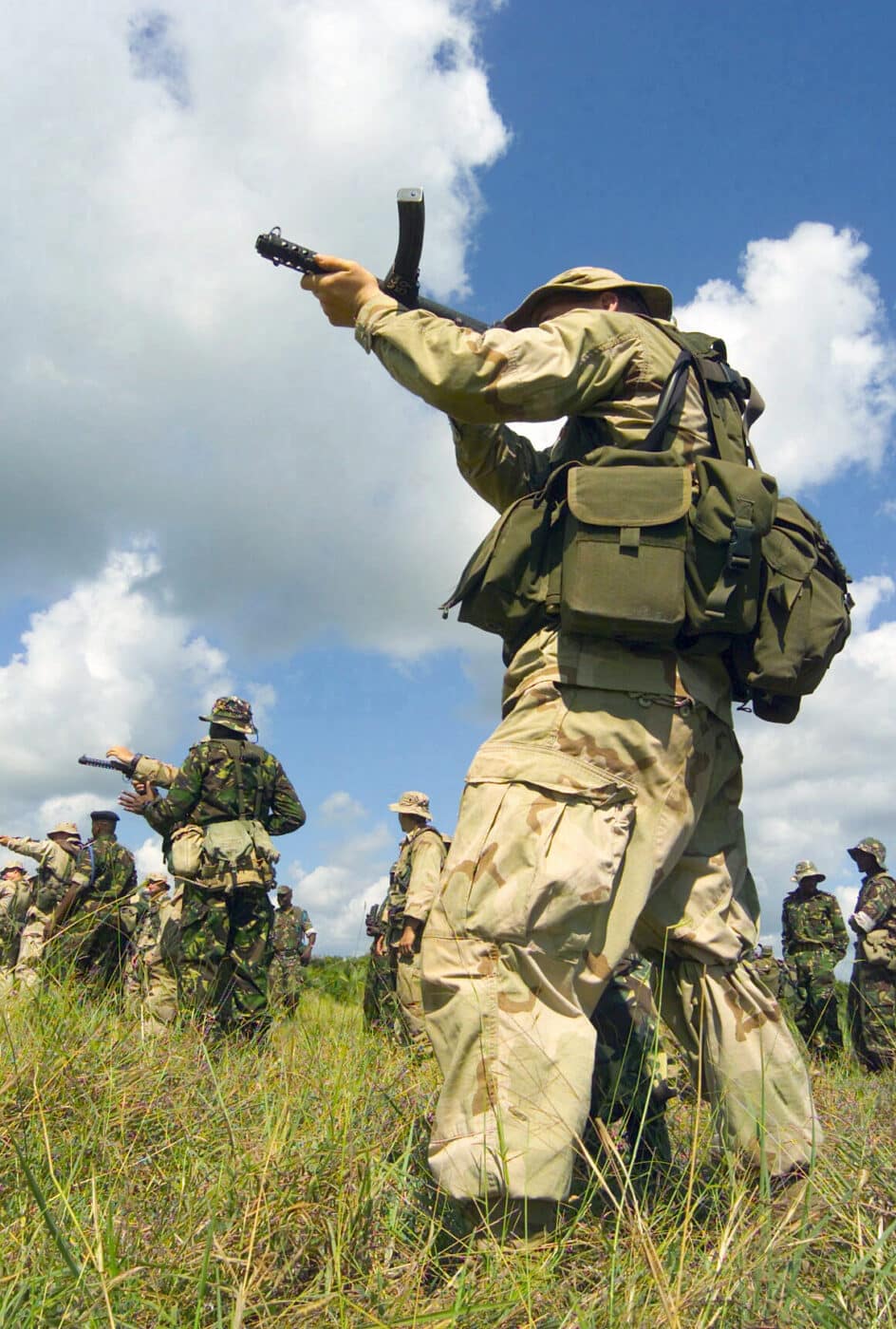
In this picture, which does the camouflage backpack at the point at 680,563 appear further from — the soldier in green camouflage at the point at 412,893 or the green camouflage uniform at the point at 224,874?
the green camouflage uniform at the point at 224,874

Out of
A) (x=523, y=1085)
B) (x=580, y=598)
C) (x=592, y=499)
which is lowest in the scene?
(x=523, y=1085)

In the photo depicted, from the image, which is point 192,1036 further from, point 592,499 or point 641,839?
point 592,499

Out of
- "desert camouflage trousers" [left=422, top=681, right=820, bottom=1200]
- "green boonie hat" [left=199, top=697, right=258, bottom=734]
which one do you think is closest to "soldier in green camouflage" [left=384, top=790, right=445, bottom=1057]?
"green boonie hat" [left=199, top=697, right=258, bottom=734]

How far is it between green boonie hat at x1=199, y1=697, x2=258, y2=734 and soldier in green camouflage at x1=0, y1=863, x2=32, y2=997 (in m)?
5.24

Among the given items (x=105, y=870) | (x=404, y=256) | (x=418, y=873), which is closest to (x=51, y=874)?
(x=105, y=870)

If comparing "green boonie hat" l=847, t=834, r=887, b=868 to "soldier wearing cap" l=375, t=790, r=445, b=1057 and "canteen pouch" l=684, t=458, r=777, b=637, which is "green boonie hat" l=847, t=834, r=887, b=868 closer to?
"soldier wearing cap" l=375, t=790, r=445, b=1057

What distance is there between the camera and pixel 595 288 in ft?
8.91

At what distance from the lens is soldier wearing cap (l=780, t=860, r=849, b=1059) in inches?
470

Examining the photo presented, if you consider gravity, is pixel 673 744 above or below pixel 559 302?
below

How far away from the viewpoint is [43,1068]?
2.39m

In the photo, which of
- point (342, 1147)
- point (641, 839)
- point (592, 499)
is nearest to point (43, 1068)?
point (342, 1147)

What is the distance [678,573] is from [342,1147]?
1.40 meters

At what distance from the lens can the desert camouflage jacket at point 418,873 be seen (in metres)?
7.67

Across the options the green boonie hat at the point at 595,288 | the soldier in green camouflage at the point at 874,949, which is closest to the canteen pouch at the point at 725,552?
the green boonie hat at the point at 595,288
